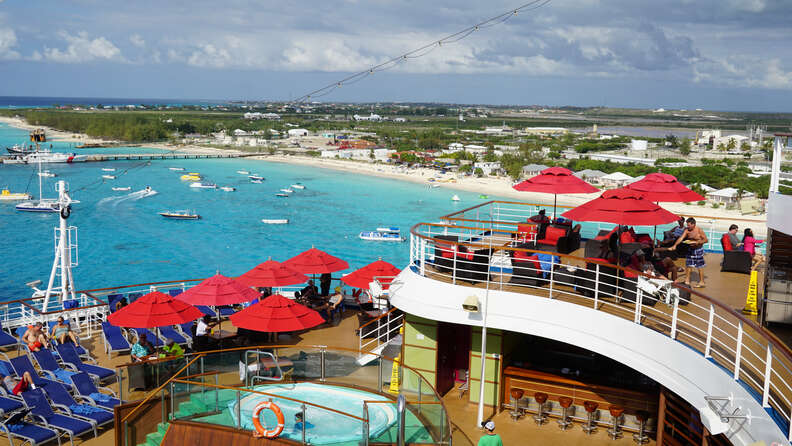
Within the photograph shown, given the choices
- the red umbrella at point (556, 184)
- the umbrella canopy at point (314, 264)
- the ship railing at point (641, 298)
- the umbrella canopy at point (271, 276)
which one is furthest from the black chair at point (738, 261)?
the umbrella canopy at point (271, 276)

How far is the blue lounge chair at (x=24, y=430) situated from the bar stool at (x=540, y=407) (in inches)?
291

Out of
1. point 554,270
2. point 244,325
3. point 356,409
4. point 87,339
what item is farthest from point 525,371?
point 87,339

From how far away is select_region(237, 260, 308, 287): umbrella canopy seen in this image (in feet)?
47.4

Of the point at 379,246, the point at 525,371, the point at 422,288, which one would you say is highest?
the point at 422,288

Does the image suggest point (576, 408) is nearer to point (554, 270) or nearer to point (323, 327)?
point (554, 270)

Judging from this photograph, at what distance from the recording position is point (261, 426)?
25.1ft

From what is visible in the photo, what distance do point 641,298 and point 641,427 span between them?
2123 millimetres

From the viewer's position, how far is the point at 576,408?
9.93 meters

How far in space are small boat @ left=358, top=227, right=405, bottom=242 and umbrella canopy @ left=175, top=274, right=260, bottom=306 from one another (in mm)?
39607

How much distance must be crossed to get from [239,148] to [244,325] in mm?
118030

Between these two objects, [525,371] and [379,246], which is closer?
[525,371]

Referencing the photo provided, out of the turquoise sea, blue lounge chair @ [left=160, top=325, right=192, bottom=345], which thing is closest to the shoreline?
the turquoise sea

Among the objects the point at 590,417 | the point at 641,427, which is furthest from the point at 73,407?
the point at 641,427

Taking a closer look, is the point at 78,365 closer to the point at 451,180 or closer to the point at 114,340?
the point at 114,340
